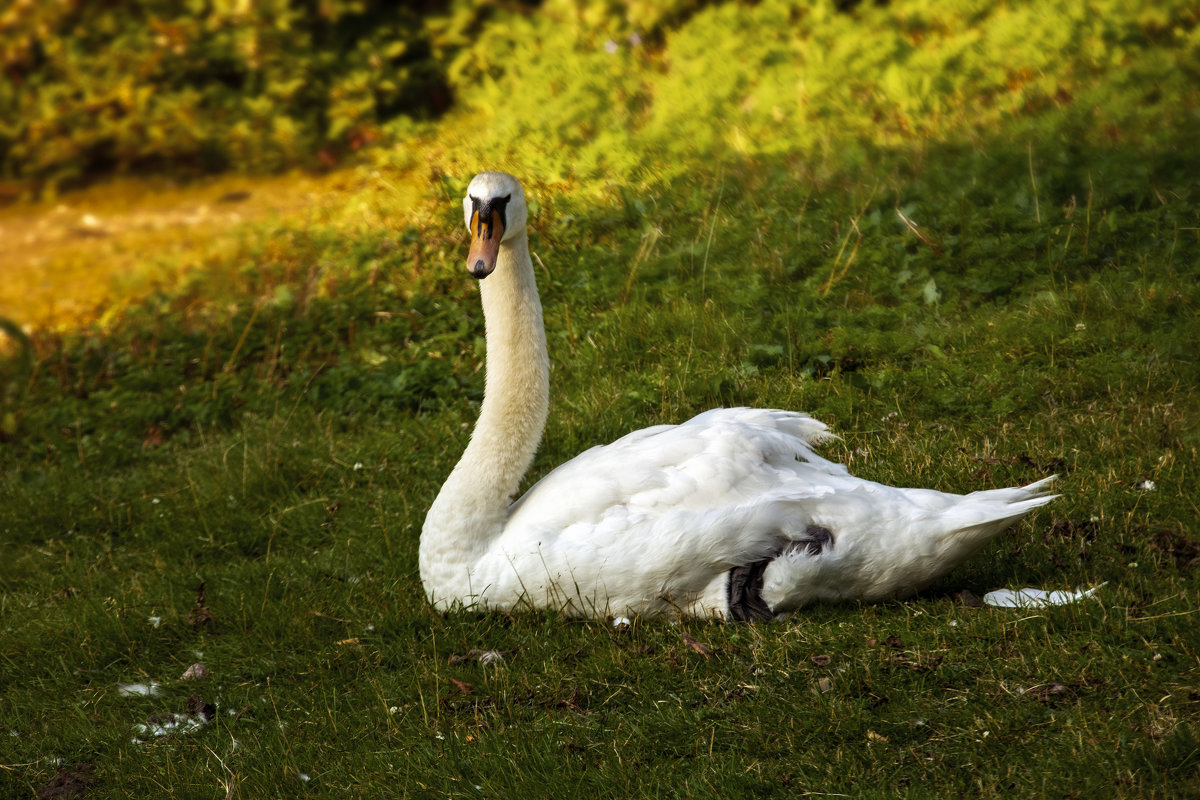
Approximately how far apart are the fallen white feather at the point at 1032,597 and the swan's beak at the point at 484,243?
217 cm

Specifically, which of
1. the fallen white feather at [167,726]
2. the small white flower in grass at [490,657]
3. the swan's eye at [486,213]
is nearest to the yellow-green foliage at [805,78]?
the swan's eye at [486,213]

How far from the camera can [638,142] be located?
981cm

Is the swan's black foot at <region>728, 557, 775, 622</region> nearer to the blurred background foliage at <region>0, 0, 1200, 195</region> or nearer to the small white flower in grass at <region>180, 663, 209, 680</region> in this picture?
the small white flower in grass at <region>180, 663, 209, 680</region>

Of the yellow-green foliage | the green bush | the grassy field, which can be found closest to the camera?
the grassy field

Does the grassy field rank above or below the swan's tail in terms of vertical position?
below

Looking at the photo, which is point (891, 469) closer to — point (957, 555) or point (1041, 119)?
point (957, 555)

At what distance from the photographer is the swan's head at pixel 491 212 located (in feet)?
15.2

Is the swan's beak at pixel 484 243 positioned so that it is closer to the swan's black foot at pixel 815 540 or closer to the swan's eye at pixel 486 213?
the swan's eye at pixel 486 213

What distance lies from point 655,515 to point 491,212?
Result: 134 cm

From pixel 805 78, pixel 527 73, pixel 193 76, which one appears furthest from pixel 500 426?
pixel 193 76

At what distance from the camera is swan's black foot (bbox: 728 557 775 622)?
4.38m

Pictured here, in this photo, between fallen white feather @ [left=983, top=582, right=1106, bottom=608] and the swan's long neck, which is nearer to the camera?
fallen white feather @ [left=983, top=582, right=1106, bottom=608]

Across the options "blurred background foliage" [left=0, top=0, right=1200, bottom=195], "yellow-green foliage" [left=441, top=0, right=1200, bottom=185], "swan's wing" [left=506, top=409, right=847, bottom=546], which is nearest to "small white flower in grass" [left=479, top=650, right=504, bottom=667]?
"swan's wing" [left=506, top=409, right=847, bottom=546]

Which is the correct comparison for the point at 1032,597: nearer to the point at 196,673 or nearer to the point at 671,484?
the point at 671,484
